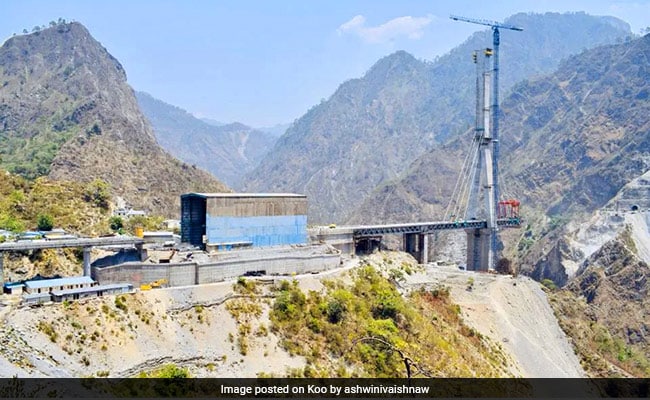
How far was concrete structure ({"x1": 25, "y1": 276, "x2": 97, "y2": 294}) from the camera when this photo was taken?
122 ft

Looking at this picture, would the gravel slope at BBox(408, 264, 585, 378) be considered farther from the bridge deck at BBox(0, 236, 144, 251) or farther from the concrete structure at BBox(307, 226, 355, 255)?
the bridge deck at BBox(0, 236, 144, 251)

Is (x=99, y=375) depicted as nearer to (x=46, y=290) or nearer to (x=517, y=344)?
(x=46, y=290)

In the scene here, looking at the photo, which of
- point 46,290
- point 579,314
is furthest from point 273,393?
point 579,314

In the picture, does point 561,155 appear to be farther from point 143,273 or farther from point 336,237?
point 143,273

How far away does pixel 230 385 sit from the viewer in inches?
1318

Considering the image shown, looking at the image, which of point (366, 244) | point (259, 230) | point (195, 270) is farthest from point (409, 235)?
point (195, 270)

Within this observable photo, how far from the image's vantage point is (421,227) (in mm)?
72188

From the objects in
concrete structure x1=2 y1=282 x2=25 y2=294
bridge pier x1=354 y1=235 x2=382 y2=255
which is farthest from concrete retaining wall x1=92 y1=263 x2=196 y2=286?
bridge pier x1=354 y1=235 x2=382 y2=255

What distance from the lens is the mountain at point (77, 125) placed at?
278 feet

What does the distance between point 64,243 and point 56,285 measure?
480 centimetres

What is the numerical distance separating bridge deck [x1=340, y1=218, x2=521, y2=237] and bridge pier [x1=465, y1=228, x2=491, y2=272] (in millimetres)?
1156

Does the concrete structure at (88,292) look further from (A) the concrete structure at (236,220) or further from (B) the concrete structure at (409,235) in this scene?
(B) the concrete structure at (409,235)

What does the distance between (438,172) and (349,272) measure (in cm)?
11242

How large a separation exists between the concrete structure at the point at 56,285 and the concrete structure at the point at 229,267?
196cm
